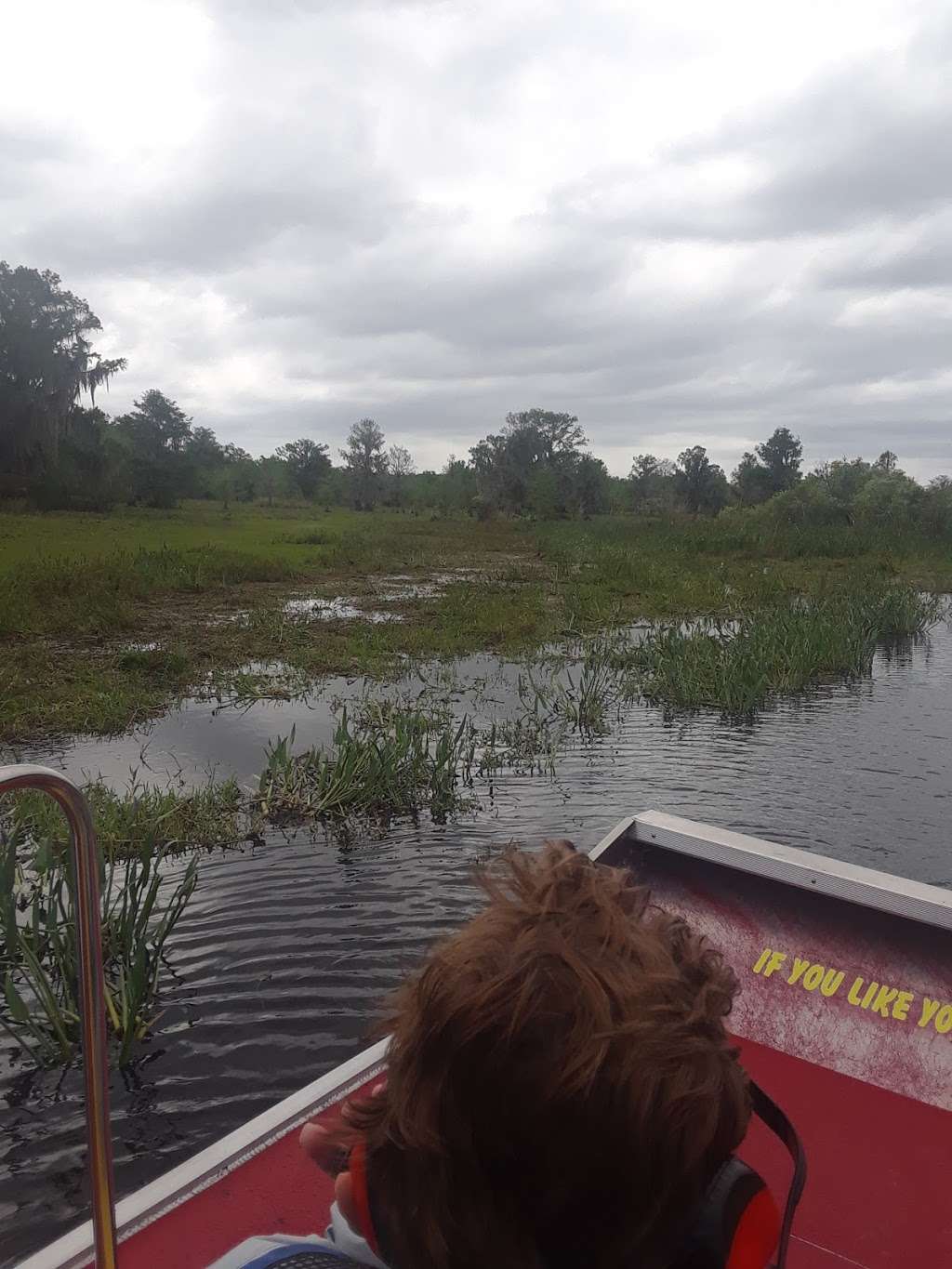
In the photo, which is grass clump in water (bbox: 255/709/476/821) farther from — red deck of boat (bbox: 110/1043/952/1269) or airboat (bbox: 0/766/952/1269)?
red deck of boat (bbox: 110/1043/952/1269)

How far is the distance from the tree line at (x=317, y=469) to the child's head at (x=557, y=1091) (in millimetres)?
34470

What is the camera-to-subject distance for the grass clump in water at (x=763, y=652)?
9992 mm

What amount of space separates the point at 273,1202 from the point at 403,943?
284cm

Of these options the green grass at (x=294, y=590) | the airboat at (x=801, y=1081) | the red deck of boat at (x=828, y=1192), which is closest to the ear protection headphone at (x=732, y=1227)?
the airboat at (x=801, y=1081)

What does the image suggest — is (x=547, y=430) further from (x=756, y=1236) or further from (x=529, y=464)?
(x=756, y=1236)

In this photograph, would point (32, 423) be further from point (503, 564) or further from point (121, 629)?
point (121, 629)

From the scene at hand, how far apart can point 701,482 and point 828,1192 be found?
7745cm

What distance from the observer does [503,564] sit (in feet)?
81.4

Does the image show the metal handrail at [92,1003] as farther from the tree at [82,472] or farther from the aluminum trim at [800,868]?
the tree at [82,472]

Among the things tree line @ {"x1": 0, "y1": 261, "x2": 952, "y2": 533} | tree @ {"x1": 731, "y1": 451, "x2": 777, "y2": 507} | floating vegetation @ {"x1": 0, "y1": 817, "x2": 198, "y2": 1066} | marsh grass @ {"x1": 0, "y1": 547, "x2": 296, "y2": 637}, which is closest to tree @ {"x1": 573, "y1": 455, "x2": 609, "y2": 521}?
tree line @ {"x1": 0, "y1": 261, "x2": 952, "y2": 533}

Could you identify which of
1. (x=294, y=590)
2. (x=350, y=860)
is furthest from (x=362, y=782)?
(x=294, y=590)

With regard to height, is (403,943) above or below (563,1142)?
below

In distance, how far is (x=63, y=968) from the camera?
398 centimetres

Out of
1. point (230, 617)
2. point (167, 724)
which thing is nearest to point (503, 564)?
point (230, 617)
